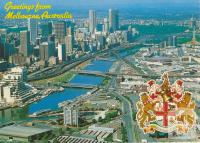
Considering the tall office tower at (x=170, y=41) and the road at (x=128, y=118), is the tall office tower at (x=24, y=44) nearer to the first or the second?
the tall office tower at (x=170, y=41)

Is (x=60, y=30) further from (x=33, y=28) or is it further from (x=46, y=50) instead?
Result: (x=46, y=50)

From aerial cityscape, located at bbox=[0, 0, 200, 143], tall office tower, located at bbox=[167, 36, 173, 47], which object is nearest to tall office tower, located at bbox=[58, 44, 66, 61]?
aerial cityscape, located at bbox=[0, 0, 200, 143]

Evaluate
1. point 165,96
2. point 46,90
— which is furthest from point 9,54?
point 165,96

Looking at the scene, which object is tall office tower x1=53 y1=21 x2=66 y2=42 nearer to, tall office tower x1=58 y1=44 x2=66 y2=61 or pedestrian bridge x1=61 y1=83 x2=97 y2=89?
tall office tower x1=58 y1=44 x2=66 y2=61

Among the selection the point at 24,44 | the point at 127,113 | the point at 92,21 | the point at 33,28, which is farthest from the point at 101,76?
the point at 92,21

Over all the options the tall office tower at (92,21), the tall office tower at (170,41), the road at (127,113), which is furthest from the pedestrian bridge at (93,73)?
the tall office tower at (92,21)

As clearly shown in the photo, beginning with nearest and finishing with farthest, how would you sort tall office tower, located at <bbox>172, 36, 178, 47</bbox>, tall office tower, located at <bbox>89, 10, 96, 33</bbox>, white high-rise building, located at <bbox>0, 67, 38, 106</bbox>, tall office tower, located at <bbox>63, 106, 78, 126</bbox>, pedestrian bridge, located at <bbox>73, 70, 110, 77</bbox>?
tall office tower, located at <bbox>63, 106, 78, 126</bbox> → white high-rise building, located at <bbox>0, 67, 38, 106</bbox> → pedestrian bridge, located at <bbox>73, 70, 110, 77</bbox> → tall office tower, located at <bbox>172, 36, 178, 47</bbox> → tall office tower, located at <bbox>89, 10, 96, 33</bbox>

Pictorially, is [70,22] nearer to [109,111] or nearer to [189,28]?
[189,28]
